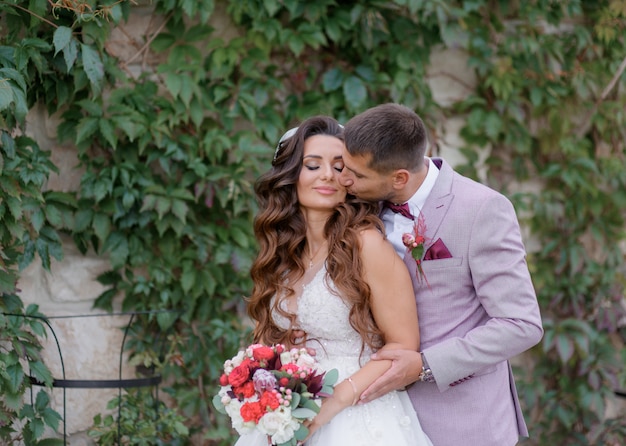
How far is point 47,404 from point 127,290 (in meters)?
0.69

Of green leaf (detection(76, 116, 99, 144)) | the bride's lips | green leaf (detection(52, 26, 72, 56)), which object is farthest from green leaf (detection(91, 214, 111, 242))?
the bride's lips

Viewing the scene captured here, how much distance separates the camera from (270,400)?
217cm

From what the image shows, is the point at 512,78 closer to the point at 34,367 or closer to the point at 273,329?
the point at 273,329

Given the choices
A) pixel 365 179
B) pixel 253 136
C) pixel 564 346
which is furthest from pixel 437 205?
pixel 564 346

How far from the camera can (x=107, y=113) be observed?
11.6 feet

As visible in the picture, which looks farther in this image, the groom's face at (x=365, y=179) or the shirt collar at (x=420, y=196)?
the shirt collar at (x=420, y=196)

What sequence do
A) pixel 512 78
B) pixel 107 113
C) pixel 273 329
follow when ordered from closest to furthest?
pixel 273 329, pixel 107 113, pixel 512 78

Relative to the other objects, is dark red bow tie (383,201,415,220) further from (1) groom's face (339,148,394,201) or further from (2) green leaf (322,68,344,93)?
(2) green leaf (322,68,344,93)

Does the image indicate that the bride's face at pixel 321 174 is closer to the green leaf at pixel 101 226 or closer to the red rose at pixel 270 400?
the red rose at pixel 270 400

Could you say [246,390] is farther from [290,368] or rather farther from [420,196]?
[420,196]

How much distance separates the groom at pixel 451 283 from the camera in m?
2.40

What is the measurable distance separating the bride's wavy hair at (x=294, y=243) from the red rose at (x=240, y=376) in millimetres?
453

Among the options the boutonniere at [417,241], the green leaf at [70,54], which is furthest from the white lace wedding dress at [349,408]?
the green leaf at [70,54]

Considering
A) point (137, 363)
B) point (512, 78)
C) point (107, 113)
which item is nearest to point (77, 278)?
point (137, 363)
